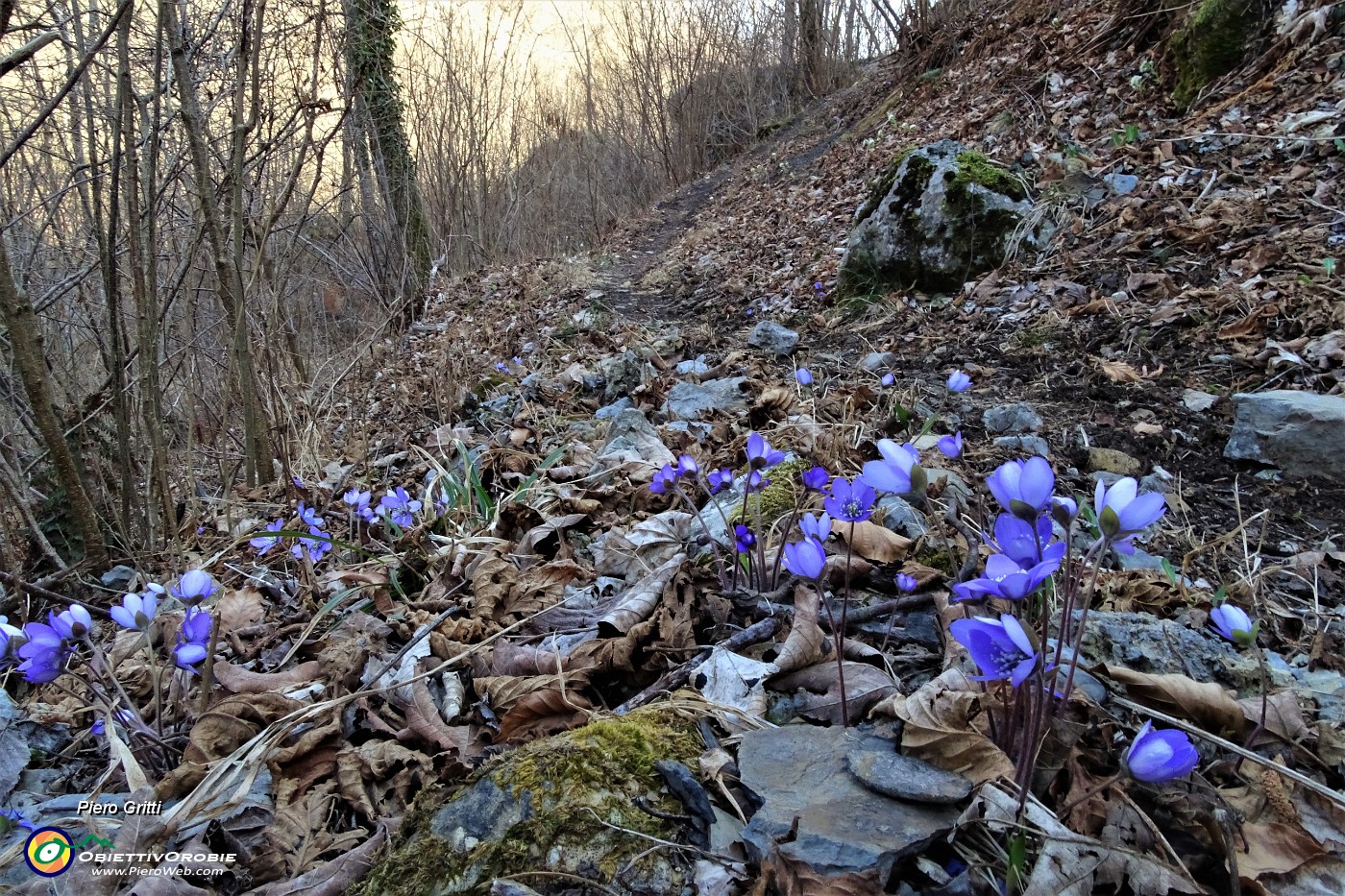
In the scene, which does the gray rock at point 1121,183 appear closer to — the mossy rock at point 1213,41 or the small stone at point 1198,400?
the mossy rock at point 1213,41

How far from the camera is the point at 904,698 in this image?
3.54ft

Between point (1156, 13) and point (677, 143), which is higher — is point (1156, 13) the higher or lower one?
the lower one

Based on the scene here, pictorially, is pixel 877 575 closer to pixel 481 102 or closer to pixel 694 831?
pixel 694 831

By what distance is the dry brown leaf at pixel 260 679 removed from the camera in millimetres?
1482

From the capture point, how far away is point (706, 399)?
128 inches

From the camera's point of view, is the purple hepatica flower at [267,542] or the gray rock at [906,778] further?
the purple hepatica flower at [267,542]

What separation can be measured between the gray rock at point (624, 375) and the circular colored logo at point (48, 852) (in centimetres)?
284

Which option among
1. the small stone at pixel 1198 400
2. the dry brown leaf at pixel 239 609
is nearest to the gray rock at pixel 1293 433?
the small stone at pixel 1198 400

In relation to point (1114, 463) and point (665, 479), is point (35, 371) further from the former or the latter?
point (1114, 463)

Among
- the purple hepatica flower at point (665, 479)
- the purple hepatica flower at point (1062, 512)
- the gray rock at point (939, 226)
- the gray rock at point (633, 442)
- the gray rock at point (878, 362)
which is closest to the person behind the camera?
the purple hepatica flower at point (1062, 512)

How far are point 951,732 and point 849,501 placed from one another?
1.60 feet

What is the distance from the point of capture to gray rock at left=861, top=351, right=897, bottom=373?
3.41 m

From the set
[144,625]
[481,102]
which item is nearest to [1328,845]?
[144,625]

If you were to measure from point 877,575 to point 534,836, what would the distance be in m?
0.95
